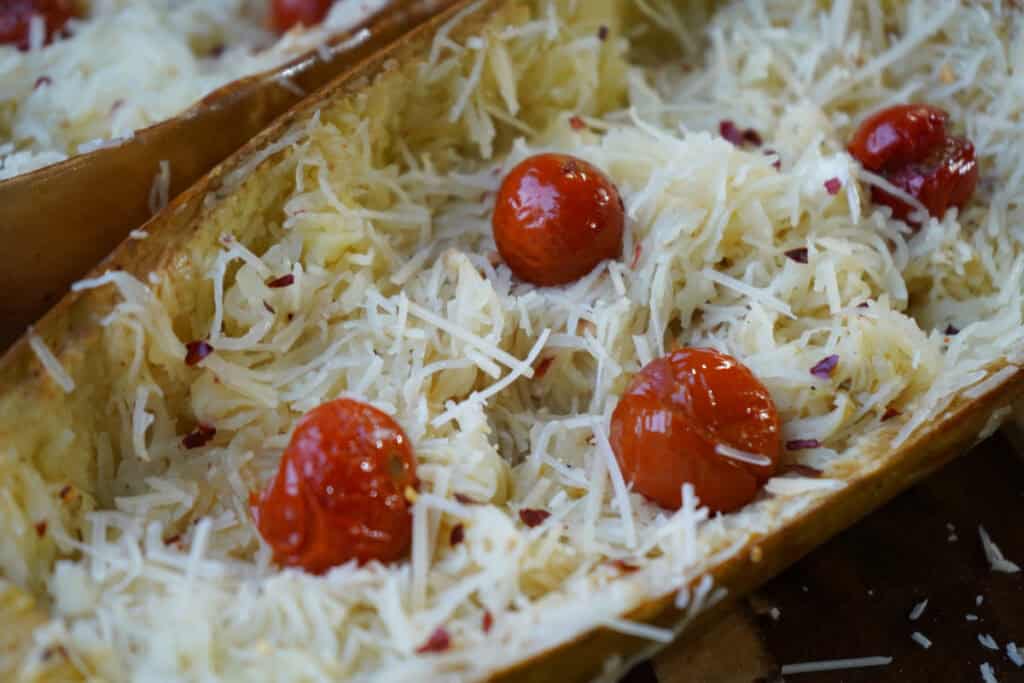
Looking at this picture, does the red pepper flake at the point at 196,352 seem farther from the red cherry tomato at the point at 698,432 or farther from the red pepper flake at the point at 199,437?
the red cherry tomato at the point at 698,432

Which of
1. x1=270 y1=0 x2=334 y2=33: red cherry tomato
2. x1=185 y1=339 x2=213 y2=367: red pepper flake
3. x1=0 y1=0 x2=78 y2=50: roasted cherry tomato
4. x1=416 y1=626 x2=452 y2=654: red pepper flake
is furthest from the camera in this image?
x1=270 y1=0 x2=334 y2=33: red cherry tomato

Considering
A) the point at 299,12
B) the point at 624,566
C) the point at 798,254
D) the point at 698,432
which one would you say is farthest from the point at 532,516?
the point at 299,12

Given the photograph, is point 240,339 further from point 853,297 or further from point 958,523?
point 958,523

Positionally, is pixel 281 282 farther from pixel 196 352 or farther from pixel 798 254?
pixel 798 254

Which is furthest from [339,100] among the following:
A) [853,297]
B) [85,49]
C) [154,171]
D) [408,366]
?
[853,297]

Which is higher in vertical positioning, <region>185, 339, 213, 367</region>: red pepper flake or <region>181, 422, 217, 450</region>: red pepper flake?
<region>185, 339, 213, 367</region>: red pepper flake

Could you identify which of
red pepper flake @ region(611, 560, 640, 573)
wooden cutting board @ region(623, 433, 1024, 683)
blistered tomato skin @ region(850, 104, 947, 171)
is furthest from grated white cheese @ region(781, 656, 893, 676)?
blistered tomato skin @ region(850, 104, 947, 171)

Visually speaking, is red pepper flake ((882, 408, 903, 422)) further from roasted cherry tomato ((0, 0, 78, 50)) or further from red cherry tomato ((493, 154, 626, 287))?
roasted cherry tomato ((0, 0, 78, 50))
